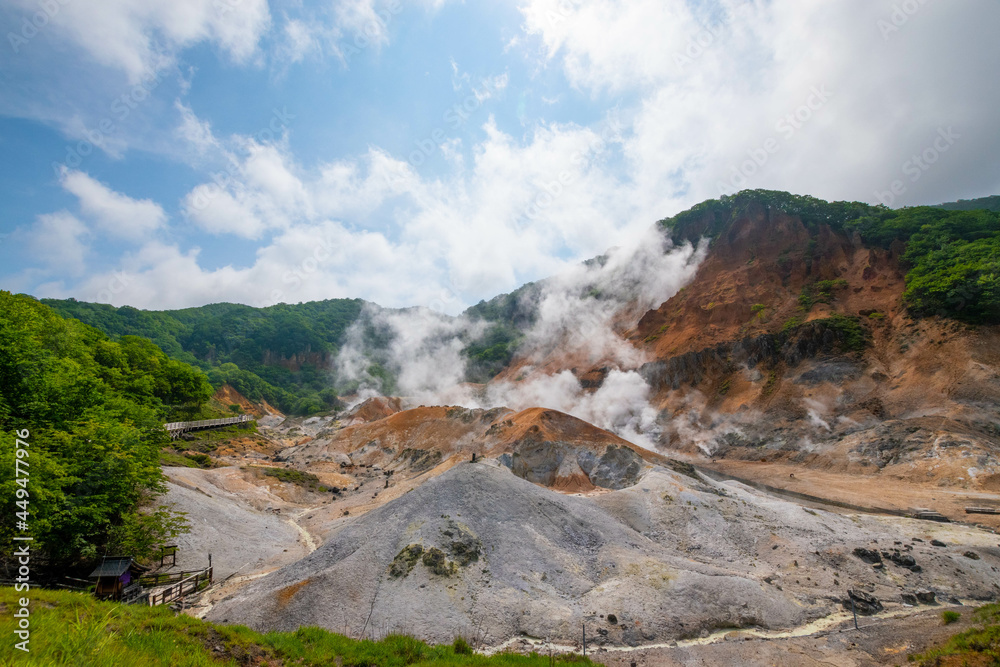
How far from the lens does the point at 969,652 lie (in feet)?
38.4

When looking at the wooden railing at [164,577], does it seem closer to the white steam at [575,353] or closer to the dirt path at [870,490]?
the dirt path at [870,490]

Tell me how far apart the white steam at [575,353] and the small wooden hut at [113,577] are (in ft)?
194

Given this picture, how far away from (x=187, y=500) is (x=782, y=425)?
61764 millimetres

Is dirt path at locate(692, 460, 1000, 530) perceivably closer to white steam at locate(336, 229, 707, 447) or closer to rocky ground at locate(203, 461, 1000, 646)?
rocky ground at locate(203, 461, 1000, 646)

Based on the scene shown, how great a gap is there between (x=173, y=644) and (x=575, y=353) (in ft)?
302

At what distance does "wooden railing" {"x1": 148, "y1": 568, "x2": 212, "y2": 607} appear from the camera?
18.2 m

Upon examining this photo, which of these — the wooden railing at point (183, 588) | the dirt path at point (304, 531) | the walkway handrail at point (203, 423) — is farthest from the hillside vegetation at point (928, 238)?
the walkway handrail at point (203, 423)

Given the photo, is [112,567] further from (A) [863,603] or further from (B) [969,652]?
(A) [863,603]

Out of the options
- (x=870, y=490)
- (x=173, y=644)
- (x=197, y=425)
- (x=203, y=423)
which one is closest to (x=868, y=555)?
(x=870, y=490)

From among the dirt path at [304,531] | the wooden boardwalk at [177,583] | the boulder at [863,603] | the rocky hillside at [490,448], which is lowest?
the boulder at [863,603]

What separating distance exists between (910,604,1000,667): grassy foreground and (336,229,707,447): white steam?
5195cm

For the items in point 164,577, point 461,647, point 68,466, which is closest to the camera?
point 461,647

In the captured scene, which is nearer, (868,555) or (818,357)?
(868,555)

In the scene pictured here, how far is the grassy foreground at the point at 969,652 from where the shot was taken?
11.2m
